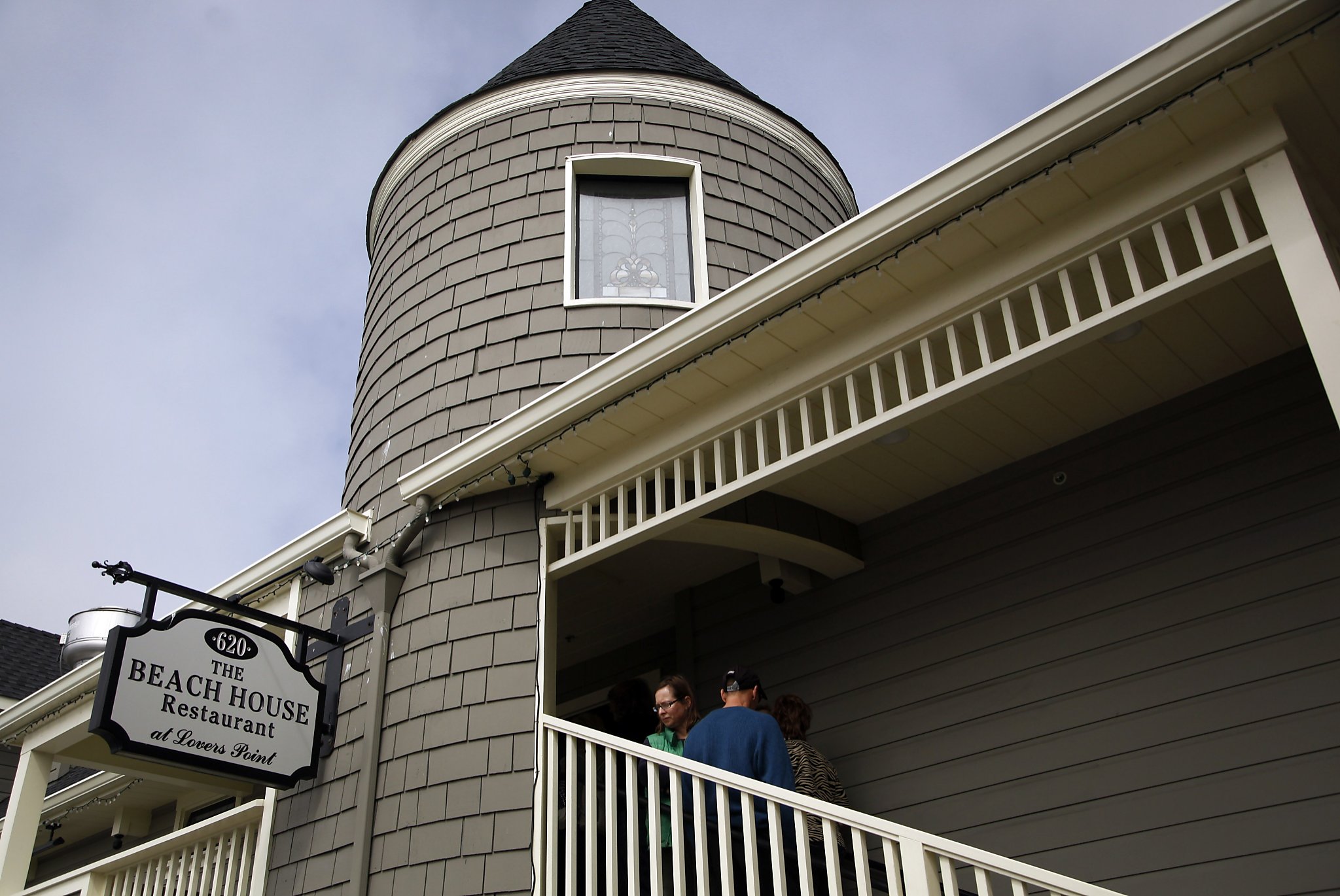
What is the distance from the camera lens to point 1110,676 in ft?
15.5

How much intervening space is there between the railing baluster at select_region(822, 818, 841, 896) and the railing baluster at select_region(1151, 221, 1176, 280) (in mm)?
2062

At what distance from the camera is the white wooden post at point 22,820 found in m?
7.71

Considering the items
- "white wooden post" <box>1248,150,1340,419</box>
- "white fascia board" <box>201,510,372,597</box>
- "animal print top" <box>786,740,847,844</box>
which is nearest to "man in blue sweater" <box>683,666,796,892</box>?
"animal print top" <box>786,740,847,844</box>

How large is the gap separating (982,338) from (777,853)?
193 cm

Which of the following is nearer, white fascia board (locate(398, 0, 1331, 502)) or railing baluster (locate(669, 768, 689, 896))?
white fascia board (locate(398, 0, 1331, 502))

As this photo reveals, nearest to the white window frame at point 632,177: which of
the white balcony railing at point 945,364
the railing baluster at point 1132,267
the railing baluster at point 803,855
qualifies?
the white balcony railing at point 945,364

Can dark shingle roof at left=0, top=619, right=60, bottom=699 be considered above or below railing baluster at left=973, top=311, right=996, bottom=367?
above

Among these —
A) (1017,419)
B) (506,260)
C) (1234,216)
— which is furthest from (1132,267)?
(506,260)

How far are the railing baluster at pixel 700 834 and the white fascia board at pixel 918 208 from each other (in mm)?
1800

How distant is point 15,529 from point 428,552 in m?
31.7

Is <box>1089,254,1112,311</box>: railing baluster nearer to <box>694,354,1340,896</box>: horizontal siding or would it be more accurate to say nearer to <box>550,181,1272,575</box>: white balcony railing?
<box>550,181,1272,575</box>: white balcony railing

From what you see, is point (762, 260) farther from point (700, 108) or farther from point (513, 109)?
point (513, 109)

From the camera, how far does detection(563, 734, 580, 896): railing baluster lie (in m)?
4.40

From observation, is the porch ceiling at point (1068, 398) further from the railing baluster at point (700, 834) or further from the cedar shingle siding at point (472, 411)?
the railing baluster at point (700, 834)
